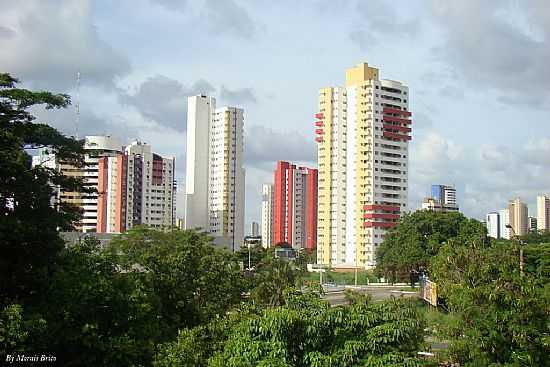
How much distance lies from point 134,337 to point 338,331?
7.16 m

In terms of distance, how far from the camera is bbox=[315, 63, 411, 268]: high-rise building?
299 ft

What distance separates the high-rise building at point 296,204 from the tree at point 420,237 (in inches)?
2392

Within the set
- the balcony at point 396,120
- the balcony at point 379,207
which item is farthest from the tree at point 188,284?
the balcony at point 396,120

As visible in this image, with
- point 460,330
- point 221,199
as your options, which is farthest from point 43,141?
point 221,199

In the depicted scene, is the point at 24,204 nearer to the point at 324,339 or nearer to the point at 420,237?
the point at 324,339

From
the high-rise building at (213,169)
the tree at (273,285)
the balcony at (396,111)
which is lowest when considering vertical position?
the tree at (273,285)

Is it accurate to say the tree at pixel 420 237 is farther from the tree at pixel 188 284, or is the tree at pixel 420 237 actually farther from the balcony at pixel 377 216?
the tree at pixel 188 284

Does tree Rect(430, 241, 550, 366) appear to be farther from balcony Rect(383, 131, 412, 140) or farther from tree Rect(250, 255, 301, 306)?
balcony Rect(383, 131, 412, 140)

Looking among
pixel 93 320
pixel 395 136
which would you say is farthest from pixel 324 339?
pixel 395 136

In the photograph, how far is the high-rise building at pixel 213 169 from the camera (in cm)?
10550

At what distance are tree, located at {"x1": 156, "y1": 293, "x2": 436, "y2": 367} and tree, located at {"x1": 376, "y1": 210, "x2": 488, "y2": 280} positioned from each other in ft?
150

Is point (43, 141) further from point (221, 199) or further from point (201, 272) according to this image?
point (221, 199)

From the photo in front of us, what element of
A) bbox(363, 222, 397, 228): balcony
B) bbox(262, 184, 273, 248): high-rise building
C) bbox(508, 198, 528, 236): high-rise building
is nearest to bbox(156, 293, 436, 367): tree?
bbox(363, 222, 397, 228): balcony

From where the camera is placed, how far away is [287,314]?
45.3ft
